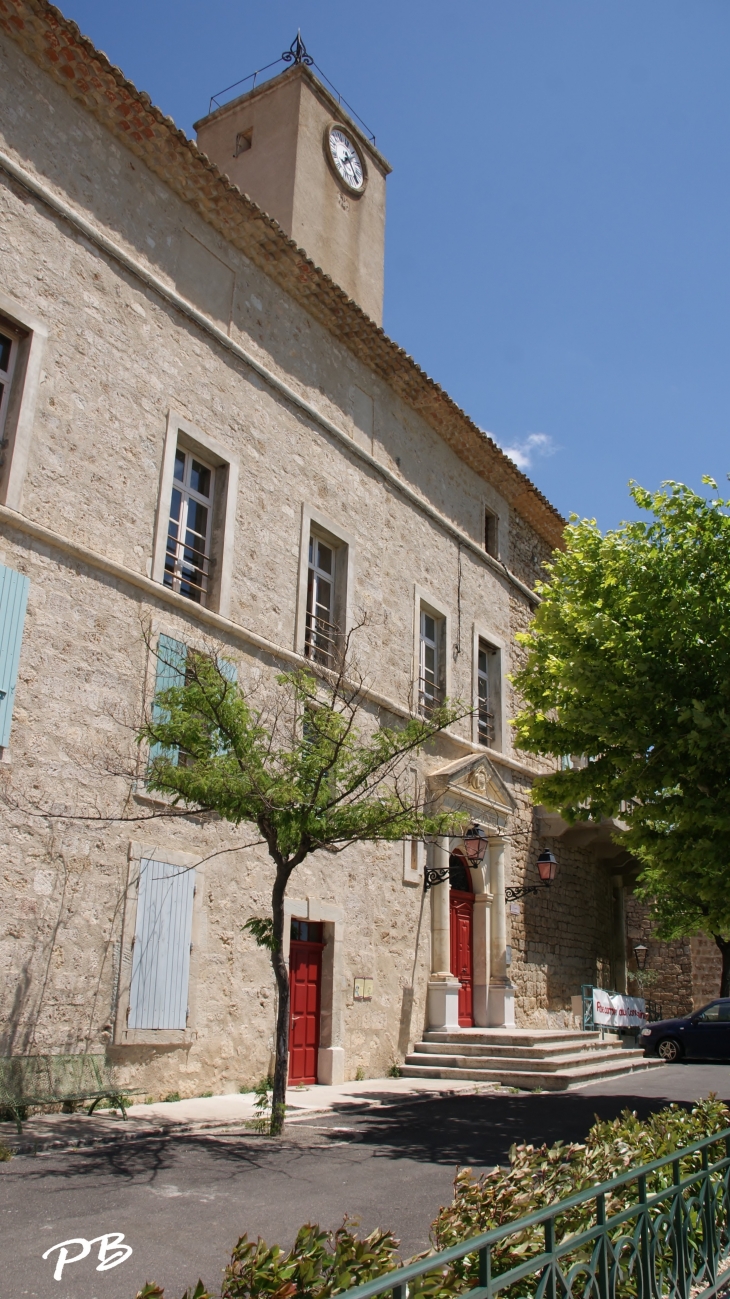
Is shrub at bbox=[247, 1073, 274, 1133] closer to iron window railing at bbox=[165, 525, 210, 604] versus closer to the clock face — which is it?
iron window railing at bbox=[165, 525, 210, 604]

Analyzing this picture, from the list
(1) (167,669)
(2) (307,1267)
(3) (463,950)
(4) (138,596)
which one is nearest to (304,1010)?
(3) (463,950)

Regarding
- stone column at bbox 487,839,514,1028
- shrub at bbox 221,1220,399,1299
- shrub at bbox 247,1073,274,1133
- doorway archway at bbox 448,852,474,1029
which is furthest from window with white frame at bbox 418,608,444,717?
shrub at bbox 221,1220,399,1299

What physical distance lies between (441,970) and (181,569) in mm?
7111

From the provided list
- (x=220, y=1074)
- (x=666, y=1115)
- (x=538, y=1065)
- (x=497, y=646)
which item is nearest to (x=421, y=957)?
(x=538, y=1065)

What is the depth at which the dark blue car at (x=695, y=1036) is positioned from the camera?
53.9 ft

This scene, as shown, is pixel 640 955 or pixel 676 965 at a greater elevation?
pixel 640 955

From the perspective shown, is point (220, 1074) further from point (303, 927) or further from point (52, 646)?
point (52, 646)

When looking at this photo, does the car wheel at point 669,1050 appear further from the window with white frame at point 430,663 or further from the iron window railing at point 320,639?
the iron window railing at point 320,639

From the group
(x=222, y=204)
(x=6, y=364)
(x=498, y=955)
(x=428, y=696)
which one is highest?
(x=222, y=204)

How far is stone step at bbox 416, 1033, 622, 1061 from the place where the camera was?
42.7 ft

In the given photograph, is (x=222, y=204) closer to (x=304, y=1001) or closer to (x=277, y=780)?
(x=277, y=780)

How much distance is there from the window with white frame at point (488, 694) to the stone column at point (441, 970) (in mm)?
3116

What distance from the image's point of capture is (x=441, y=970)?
46.2ft

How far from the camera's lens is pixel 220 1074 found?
10047 millimetres
